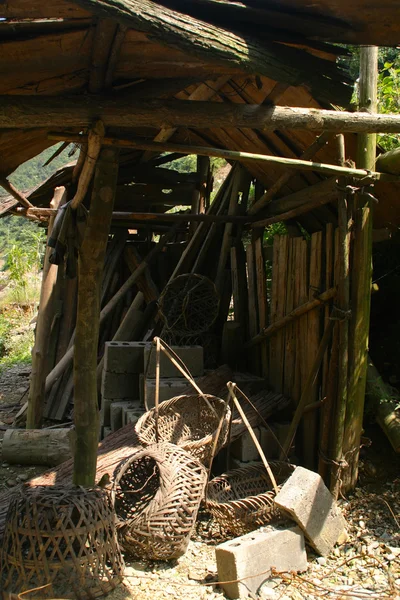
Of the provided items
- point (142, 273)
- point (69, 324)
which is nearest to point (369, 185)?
point (142, 273)

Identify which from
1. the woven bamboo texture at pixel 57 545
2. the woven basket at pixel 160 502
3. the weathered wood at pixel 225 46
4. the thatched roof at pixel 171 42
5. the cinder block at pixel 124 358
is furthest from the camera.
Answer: the cinder block at pixel 124 358

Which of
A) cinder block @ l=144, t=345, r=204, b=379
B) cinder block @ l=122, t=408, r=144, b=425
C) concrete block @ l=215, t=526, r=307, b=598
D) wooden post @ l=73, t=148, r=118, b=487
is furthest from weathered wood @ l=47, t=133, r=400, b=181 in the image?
cinder block @ l=122, t=408, r=144, b=425

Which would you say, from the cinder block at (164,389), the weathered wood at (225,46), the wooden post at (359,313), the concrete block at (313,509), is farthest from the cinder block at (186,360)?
the weathered wood at (225,46)

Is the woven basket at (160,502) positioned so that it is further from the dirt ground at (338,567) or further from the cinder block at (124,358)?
the cinder block at (124,358)

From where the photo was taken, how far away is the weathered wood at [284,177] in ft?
16.4

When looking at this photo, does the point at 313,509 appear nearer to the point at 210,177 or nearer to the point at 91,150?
the point at 91,150

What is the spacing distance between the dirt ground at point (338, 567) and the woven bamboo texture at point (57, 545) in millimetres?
302

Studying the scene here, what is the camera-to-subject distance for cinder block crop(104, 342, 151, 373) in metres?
6.68

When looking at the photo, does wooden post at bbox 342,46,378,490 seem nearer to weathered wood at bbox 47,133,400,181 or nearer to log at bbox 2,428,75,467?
weathered wood at bbox 47,133,400,181

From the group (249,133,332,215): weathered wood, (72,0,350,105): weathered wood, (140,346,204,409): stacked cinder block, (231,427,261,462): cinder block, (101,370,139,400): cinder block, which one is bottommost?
(231,427,261,462): cinder block

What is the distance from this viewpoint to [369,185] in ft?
15.9

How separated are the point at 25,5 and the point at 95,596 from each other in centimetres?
331

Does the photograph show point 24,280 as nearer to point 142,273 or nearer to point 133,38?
point 142,273

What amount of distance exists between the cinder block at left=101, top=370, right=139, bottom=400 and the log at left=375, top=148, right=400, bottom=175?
3645 millimetres
